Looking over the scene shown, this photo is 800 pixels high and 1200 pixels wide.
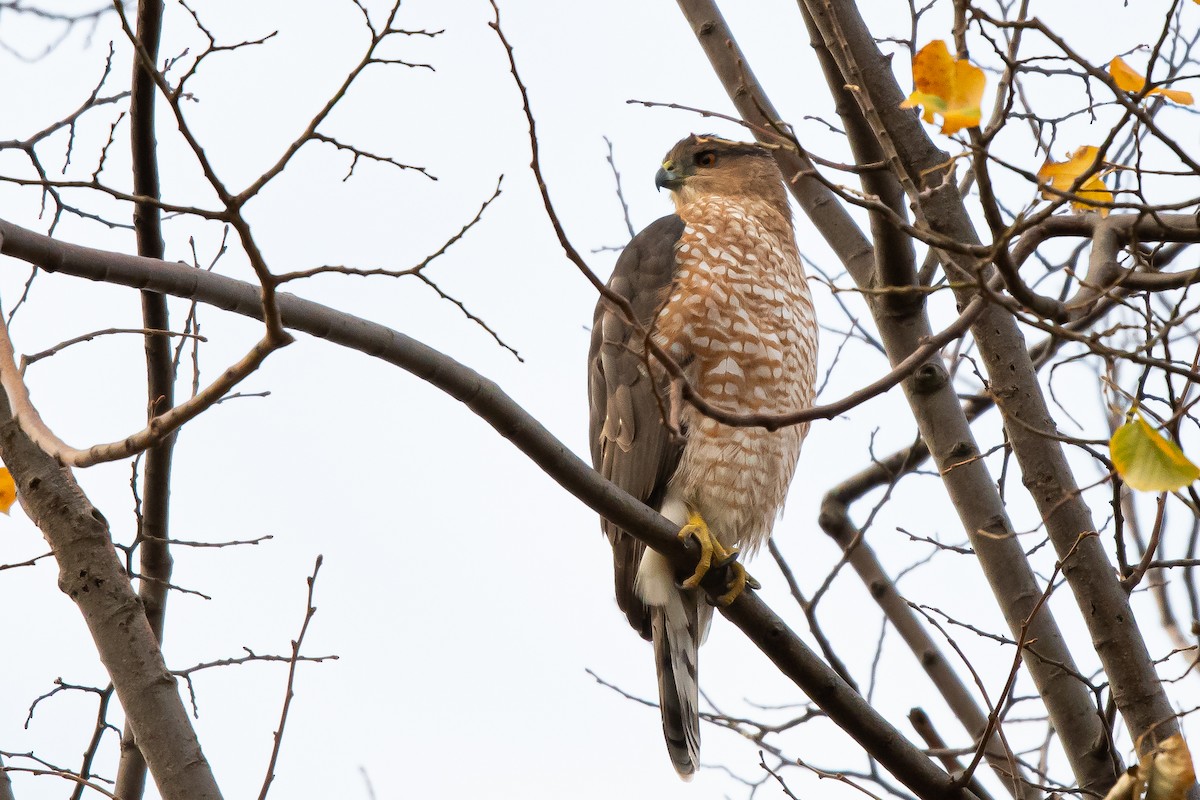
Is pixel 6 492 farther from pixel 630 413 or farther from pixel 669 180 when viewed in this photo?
pixel 669 180

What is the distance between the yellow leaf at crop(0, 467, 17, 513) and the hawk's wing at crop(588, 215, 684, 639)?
224 cm

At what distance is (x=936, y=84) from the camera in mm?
2092

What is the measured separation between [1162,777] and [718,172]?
3927mm

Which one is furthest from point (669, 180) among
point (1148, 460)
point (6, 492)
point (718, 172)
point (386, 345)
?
point (1148, 460)

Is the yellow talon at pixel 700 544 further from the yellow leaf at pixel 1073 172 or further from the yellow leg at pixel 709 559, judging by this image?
the yellow leaf at pixel 1073 172

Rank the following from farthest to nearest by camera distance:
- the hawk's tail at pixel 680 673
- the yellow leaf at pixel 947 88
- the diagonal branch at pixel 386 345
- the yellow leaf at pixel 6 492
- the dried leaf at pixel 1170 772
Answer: the hawk's tail at pixel 680 673, the yellow leaf at pixel 6 492, the diagonal branch at pixel 386 345, the dried leaf at pixel 1170 772, the yellow leaf at pixel 947 88

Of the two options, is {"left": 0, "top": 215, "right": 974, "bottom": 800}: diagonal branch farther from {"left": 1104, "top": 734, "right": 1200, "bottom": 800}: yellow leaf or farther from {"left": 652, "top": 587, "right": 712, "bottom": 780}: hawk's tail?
{"left": 652, "top": 587, "right": 712, "bottom": 780}: hawk's tail

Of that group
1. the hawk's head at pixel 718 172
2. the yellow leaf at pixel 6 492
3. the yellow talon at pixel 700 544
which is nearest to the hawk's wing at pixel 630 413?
the yellow talon at pixel 700 544

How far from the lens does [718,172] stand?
5789mm

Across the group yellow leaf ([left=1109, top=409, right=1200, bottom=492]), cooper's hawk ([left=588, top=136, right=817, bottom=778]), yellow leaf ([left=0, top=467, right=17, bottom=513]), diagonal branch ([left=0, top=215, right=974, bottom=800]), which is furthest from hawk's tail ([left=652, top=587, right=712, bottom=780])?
yellow leaf ([left=1109, top=409, right=1200, bottom=492])

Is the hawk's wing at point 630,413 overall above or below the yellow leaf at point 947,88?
above

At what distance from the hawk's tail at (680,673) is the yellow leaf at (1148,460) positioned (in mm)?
2558

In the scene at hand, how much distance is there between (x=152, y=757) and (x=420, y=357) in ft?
3.56

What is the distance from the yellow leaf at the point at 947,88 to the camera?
2.03m
